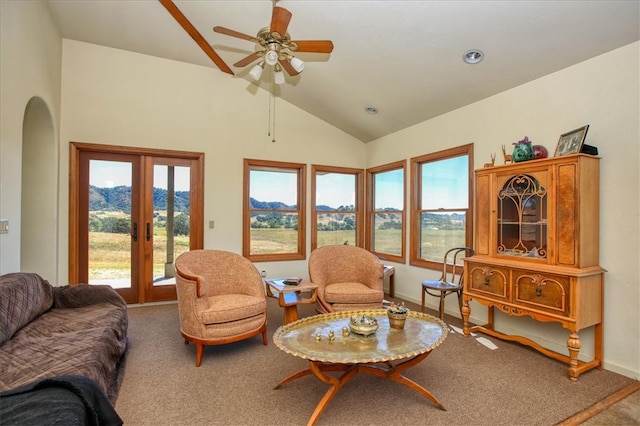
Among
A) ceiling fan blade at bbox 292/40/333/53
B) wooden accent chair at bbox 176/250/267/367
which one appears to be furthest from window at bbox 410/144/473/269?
wooden accent chair at bbox 176/250/267/367

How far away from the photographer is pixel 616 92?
276 centimetres

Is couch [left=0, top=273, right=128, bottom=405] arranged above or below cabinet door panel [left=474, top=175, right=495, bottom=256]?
below

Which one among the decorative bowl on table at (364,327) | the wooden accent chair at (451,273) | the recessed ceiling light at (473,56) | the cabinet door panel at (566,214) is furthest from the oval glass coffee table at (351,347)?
the recessed ceiling light at (473,56)

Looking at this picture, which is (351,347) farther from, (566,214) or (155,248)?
(155,248)

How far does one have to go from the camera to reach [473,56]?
3.23m

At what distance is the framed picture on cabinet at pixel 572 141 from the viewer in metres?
2.76

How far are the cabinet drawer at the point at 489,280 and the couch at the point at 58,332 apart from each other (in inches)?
126

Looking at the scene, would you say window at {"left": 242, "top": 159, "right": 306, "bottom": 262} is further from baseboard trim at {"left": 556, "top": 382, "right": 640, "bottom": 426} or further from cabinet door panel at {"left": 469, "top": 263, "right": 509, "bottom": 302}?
baseboard trim at {"left": 556, "top": 382, "right": 640, "bottom": 426}

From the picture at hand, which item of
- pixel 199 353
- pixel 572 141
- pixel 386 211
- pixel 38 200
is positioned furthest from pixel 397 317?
pixel 38 200

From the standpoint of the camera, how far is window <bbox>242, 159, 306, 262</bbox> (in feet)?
17.4

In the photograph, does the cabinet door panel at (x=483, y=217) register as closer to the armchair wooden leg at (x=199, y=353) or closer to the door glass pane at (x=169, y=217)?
the armchair wooden leg at (x=199, y=353)

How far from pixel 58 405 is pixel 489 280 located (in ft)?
11.0

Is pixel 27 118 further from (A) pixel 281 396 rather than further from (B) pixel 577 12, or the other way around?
(B) pixel 577 12

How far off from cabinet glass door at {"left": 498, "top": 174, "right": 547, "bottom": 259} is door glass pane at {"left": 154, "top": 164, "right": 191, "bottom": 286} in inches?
162
